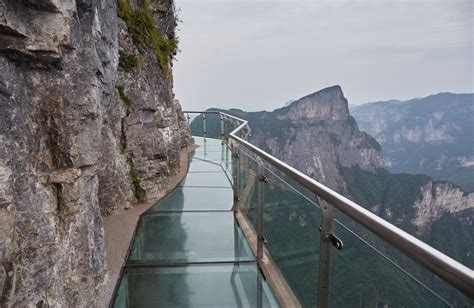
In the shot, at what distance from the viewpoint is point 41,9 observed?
153 centimetres

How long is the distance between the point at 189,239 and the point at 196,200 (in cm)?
118

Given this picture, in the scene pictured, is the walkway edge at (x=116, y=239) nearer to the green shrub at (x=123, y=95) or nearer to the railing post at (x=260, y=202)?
the railing post at (x=260, y=202)

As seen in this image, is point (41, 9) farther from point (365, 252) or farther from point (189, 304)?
point (189, 304)

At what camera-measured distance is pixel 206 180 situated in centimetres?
550

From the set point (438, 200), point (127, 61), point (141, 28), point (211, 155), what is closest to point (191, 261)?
point (127, 61)

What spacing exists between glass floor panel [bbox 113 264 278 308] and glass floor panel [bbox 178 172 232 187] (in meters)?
2.55

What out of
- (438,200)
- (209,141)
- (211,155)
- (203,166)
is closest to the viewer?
(203,166)

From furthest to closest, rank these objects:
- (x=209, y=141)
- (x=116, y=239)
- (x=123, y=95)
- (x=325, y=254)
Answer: (x=209, y=141), (x=123, y=95), (x=116, y=239), (x=325, y=254)

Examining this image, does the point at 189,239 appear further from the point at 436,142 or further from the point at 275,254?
the point at 436,142

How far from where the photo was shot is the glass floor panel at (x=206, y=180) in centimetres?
523

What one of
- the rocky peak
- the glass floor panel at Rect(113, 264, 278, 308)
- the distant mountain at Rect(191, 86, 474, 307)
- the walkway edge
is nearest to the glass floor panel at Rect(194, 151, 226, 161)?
the walkway edge

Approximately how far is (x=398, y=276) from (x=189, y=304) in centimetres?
165

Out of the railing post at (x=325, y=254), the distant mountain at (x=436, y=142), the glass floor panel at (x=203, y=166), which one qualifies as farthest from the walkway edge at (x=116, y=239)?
the distant mountain at (x=436, y=142)

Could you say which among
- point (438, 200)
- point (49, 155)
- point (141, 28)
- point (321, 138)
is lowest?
point (438, 200)
